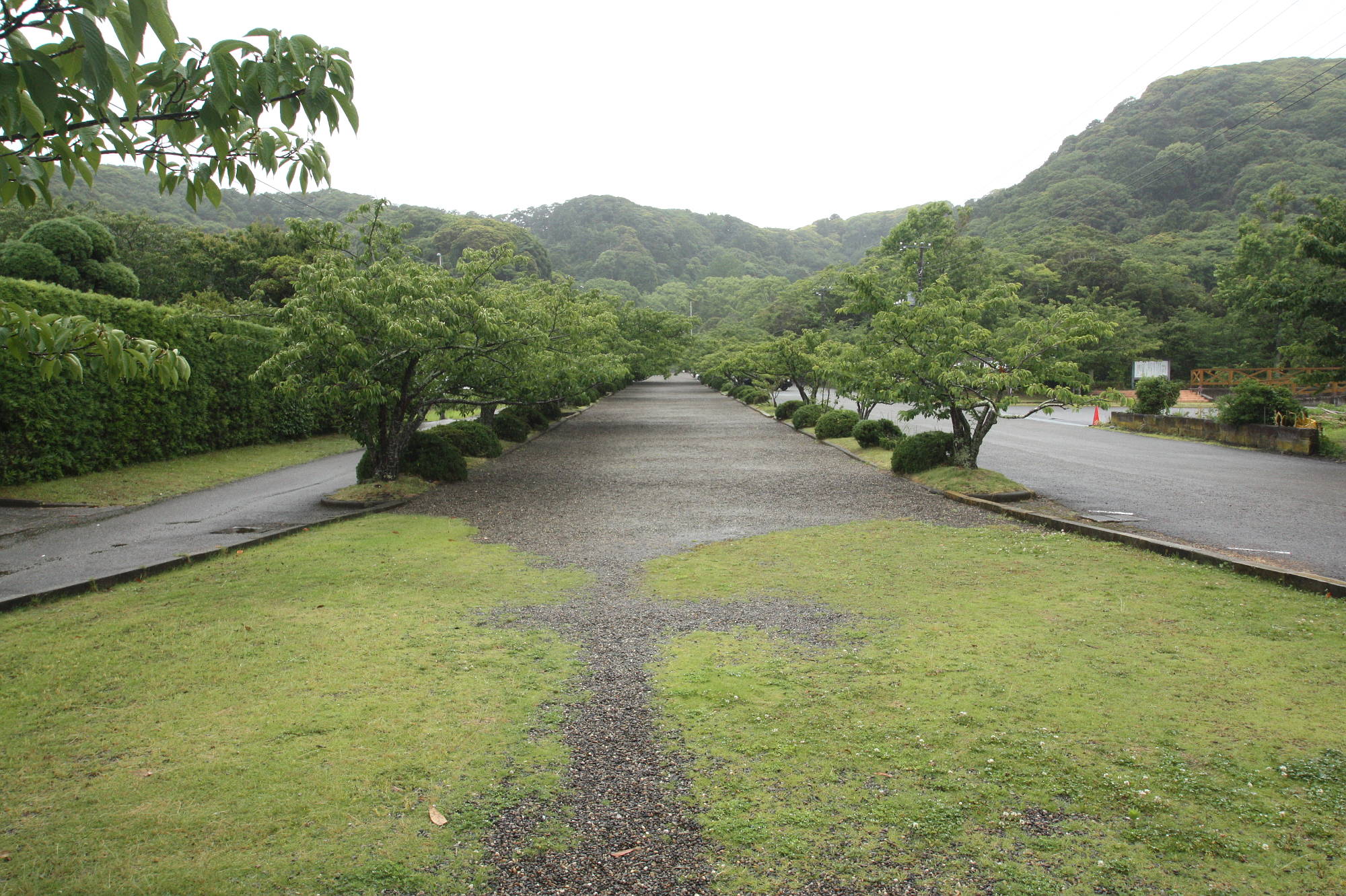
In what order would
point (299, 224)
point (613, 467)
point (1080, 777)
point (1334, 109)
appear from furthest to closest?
1. point (1334, 109)
2. point (613, 467)
3. point (299, 224)
4. point (1080, 777)

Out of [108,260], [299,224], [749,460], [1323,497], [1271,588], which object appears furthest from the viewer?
[108,260]

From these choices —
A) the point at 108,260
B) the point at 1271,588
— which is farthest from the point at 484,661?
the point at 108,260

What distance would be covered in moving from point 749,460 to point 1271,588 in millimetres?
11951

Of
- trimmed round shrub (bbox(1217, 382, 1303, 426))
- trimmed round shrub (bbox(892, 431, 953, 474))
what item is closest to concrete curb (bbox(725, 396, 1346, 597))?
trimmed round shrub (bbox(892, 431, 953, 474))

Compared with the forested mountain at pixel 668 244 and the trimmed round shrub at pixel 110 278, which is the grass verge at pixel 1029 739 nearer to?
the trimmed round shrub at pixel 110 278

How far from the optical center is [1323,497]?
39.5 ft

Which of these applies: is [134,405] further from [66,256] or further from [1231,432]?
[1231,432]

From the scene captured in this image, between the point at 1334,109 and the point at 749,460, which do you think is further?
the point at 1334,109

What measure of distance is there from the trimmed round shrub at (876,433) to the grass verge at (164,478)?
12966mm

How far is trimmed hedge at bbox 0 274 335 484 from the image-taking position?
12109mm

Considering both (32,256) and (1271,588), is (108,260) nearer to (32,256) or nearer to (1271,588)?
(32,256)

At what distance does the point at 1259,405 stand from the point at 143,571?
24.1 metres

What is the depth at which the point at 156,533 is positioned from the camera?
9.92 m

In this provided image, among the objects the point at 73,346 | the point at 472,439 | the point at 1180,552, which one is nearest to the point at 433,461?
the point at 472,439
